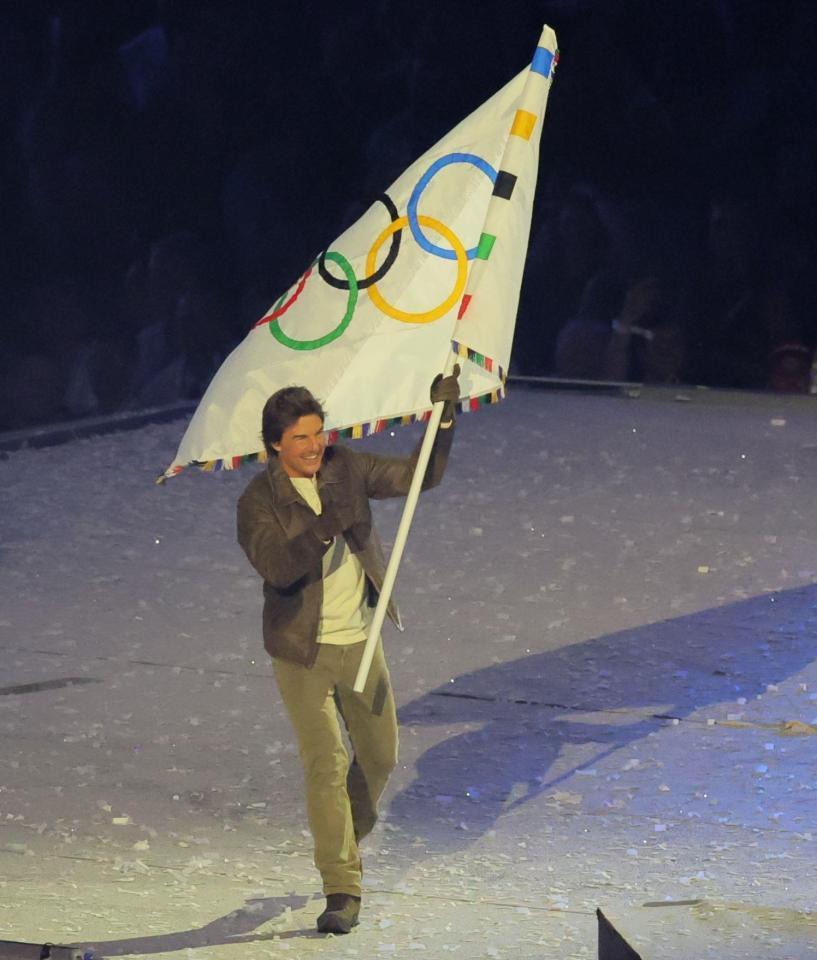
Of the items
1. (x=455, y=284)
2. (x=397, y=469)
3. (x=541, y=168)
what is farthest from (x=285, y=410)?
(x=541, y=168)

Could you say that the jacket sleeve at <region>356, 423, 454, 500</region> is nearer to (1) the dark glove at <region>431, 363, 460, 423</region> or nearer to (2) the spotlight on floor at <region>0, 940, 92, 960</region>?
(1) the dark glove at <region>431, 363, 460, 423</region>

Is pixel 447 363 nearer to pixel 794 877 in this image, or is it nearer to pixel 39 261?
pixel 794 877

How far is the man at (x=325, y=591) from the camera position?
172 inches

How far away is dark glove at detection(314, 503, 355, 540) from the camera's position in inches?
169

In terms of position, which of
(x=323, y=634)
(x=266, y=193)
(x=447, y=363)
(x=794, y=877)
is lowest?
(x=794, y=877)

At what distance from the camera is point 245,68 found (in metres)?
15.4

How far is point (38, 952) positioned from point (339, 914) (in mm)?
943

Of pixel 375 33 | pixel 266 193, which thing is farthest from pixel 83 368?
pixel 375 33

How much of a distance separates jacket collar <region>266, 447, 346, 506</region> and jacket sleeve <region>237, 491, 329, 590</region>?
0.15ft

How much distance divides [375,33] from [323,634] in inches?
491

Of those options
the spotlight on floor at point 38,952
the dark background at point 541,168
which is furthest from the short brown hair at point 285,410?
the dark background at point 541,168

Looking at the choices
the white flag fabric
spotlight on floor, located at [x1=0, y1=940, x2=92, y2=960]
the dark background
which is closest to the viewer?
spotlight on floor, located at [x1=0, y1=940, x2=92, y2=960]

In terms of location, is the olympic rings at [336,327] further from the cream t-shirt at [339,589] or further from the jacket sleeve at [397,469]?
the cream t-shirt at [339,589]

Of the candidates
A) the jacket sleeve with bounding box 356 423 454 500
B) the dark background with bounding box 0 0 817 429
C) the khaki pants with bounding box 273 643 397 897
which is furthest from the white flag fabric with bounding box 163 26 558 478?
the dark background with bounding box 0 0 817 429
